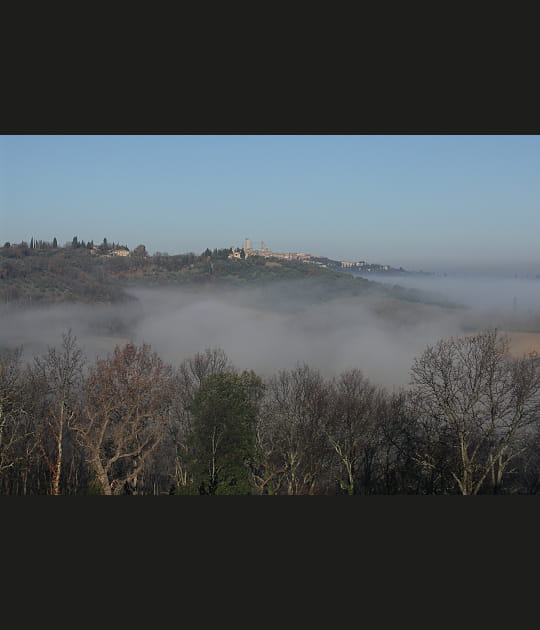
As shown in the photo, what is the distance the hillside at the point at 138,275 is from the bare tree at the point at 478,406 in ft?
17.7

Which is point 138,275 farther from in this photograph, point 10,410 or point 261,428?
point 261,428

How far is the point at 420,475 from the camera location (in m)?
6.52

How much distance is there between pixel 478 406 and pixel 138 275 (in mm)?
10047

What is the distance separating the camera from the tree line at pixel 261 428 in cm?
613

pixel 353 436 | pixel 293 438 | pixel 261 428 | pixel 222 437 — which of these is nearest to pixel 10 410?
pixel 222 437

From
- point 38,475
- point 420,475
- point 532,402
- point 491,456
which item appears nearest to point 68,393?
point 38,475

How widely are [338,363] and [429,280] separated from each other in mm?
4345

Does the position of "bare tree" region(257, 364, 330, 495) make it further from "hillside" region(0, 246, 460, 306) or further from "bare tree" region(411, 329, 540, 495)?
"hillside" region(0, 246, 460, 306)

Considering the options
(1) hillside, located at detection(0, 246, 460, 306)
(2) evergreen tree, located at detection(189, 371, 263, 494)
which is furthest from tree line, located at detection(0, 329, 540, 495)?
(1) hillside, located at detection(0, 246, 460, 306)

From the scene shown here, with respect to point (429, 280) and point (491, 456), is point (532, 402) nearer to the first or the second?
point (491, 456)

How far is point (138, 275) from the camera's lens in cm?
1371

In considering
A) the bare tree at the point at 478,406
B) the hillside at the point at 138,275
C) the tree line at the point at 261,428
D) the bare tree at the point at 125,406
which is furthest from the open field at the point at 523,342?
the bare tree at the point at 125,406

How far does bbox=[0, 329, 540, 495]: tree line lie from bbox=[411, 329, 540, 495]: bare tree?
2 cm

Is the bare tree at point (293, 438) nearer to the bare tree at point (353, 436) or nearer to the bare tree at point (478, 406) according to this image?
the bare tree at point (353, 436)
